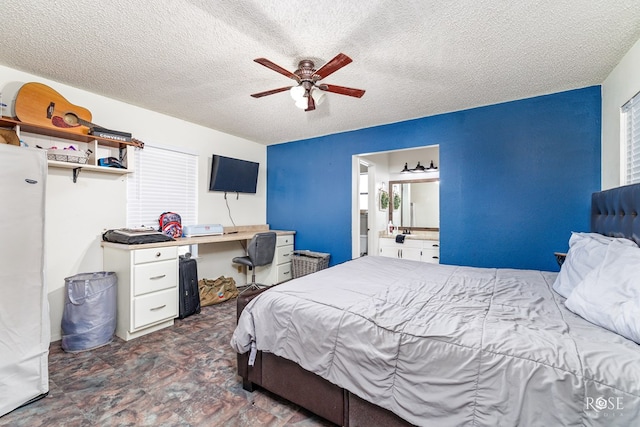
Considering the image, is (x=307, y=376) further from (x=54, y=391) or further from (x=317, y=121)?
(x=317, y=121)

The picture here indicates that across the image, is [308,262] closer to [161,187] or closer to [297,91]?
[161,187]

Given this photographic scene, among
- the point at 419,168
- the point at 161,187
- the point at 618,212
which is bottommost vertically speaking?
the point at 618,212

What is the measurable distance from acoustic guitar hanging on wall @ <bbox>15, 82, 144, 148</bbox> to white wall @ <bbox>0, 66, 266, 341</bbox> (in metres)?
0.17

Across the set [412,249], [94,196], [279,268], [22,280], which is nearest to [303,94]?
[22,280]

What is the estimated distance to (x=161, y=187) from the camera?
3.39m

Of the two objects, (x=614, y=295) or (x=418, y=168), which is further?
(x=418, y=168)

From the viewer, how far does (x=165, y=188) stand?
344 centimetres

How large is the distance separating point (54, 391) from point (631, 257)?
11.3 feet

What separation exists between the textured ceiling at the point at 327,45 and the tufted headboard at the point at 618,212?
1.05 m

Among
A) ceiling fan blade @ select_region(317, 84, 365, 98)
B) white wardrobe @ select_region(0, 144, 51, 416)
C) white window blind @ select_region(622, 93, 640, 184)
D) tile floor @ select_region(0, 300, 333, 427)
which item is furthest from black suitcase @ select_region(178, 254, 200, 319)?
white window blind @ select_region(622, 93, 640, 184)

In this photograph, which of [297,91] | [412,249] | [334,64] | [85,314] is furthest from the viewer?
[412,249]

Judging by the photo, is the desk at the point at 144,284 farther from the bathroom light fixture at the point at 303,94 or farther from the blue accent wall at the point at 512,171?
the blue accent wall at the point at 512,171

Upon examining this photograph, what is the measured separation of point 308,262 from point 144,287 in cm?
213

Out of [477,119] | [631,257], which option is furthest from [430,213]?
[631,257]
